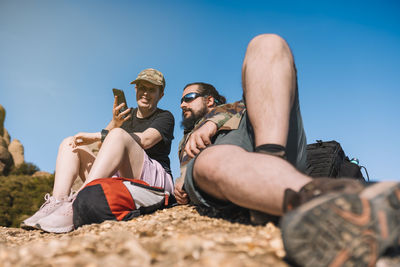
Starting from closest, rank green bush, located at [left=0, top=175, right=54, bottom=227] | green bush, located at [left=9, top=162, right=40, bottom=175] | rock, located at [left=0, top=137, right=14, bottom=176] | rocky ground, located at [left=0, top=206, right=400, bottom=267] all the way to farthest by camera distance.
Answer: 1. rocky ground, located at [left=0, top=206, right=400, bottom=267]
2. green bush, located at [left=0, top=175, right=54, bottom=227]
3. green bush, located at [left=9, top=162, right=40, bottom=175]
4. rock, located at [left=0, top=137, right=14, bottom=176]

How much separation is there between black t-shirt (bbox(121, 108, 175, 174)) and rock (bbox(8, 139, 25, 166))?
1832 inches

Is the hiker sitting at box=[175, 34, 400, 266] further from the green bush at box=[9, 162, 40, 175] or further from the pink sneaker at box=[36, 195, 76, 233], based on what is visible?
the green bush at box=[9, 162, 40, 175]

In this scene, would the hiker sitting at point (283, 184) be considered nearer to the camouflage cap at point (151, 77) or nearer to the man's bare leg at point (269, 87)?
the man's bare leg at point (269, 87)

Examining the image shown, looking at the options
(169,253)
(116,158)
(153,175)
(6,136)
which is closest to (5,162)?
(6,136)

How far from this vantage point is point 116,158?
9.66ft

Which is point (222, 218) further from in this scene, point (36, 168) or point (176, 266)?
point (36, 168)

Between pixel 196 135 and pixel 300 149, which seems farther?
pixel 196 135

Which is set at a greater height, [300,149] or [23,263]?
[300,149]

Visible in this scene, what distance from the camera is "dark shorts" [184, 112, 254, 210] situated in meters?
1.92

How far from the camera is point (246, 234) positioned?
1528mm

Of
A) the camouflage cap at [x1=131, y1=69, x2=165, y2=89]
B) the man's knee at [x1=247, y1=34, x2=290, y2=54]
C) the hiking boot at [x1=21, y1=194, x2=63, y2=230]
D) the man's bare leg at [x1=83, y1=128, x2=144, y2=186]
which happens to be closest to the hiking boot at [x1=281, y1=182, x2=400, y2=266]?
the man's knee at [x1=247, y1=34, x2=290, y2=54]

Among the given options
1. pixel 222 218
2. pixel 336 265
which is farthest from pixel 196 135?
pixel 336 265

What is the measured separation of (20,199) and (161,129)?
19395 mm

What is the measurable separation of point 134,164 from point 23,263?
2.08m
